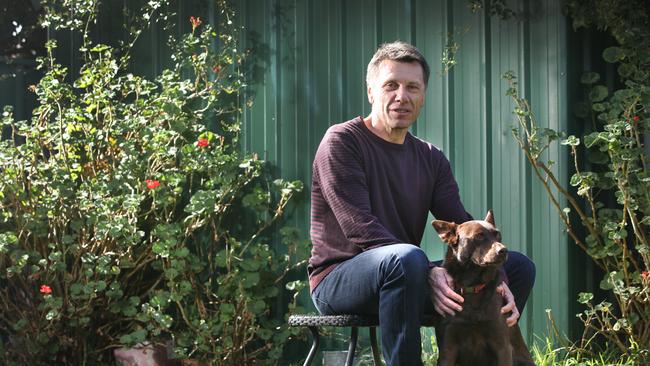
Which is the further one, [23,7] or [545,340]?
[23,7]

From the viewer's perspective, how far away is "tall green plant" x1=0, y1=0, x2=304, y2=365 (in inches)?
225

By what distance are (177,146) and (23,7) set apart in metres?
1.75

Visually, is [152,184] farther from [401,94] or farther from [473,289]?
[473,289]

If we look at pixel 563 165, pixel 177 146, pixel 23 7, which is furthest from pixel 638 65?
pixel 23 7

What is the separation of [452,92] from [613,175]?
105 cm

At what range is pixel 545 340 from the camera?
5.14 m

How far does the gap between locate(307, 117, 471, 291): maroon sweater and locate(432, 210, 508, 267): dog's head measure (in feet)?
0.65

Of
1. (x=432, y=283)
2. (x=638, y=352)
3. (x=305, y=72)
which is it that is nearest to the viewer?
(x=432, y=283)

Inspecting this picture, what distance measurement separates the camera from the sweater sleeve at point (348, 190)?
3551 mm

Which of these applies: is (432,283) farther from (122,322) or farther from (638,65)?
(122,322)

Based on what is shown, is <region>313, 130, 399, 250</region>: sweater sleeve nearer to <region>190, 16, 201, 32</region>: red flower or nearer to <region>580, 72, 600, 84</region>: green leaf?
<region>580, 72, 600, 84</region>: green leaf

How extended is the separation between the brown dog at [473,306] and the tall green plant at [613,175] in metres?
1.49

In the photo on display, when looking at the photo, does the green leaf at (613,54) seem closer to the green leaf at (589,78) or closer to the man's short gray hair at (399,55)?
the green leaf at (589,78)

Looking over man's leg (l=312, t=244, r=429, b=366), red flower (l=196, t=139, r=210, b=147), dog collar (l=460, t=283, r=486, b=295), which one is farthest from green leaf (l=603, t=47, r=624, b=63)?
red flower (l=196, t=139, r=210, b=147)
